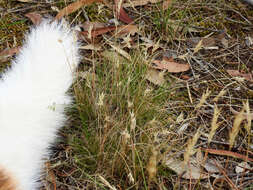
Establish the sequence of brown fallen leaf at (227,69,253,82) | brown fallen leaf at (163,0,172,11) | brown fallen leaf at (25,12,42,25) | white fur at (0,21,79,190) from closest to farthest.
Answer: white fur at (0,21,79,190) < brown fallen leaf at (227,69,253,82) < brown fallen leaf at (25,12,42,25) < brown fallen leaf at (163,0,172,11)

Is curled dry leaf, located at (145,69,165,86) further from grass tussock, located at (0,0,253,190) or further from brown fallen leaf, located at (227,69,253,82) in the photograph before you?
brown fallen leaf, located at (227,69,253,82)

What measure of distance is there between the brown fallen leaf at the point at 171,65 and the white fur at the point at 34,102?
0.53 meters

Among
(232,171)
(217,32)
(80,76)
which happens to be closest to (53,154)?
(80,76)

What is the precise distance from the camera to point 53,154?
1.71 m

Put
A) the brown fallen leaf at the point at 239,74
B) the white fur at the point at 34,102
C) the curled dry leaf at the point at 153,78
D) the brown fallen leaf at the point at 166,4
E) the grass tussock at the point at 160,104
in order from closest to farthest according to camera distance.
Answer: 1. the white fur at the point at 34,102
2. the grass tussock at the point at 160,104
3. the curled dry leaf at the point at 153,78
4. the brown fallen leaf at the point at 239,74
5. the brown fallen leaf at the point at 166,4

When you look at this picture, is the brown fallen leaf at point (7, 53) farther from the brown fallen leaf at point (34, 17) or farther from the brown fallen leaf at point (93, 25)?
the brown fallen leaf at point (93, 25)

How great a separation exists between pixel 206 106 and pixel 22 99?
0.99 m

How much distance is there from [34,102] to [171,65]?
92 centimetres

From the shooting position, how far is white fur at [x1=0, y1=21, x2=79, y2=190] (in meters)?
1.46

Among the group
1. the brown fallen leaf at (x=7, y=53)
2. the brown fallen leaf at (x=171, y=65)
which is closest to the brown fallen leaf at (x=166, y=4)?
the brown fallen leaf at (x=171, y=65)

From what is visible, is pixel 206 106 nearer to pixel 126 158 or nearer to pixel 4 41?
pixel 126 158

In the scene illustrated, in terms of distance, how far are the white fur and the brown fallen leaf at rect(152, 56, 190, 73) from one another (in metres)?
0.53

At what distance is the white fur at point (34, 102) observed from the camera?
4.79 feet

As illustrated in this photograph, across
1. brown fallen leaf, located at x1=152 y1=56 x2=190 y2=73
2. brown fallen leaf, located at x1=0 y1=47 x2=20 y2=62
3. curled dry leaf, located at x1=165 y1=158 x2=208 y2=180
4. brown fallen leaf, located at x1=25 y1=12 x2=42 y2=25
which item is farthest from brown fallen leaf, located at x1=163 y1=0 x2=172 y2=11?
curled dry leaf, located at x1=165 y1=158 x2=208 y2=180
